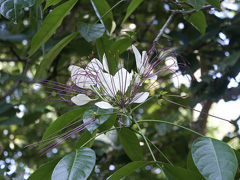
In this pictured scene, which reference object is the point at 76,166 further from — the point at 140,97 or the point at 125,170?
the point at 140,97

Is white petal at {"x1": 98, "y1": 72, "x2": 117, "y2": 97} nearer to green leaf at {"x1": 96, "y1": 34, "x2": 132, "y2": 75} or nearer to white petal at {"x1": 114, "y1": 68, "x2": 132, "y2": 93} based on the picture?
white petal at {"x1": 114, "y1": 68, "x2": 132, "y2": 93}

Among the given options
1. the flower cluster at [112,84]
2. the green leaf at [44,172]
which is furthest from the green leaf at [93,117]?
the green leaf at [44,172]

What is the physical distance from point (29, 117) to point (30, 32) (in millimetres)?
587

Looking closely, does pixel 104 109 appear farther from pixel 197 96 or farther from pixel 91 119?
pixel 197 96

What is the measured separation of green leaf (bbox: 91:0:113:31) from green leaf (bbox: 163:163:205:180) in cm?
58

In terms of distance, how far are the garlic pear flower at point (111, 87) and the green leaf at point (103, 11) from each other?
0.27 meters

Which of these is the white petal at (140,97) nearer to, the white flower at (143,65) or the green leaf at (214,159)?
the white flower at (143,65)

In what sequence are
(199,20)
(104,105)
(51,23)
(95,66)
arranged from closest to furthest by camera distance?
(104,105)
(95,66)
(51,23)
(199,20)

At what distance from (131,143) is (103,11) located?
49 cm

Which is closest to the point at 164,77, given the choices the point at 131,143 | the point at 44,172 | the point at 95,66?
the point at 131,143

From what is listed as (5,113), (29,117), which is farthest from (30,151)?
(5,113)

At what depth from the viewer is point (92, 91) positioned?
1.05 meters

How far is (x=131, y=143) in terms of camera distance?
A: 1191 mm

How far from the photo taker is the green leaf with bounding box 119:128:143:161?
1154 mm
